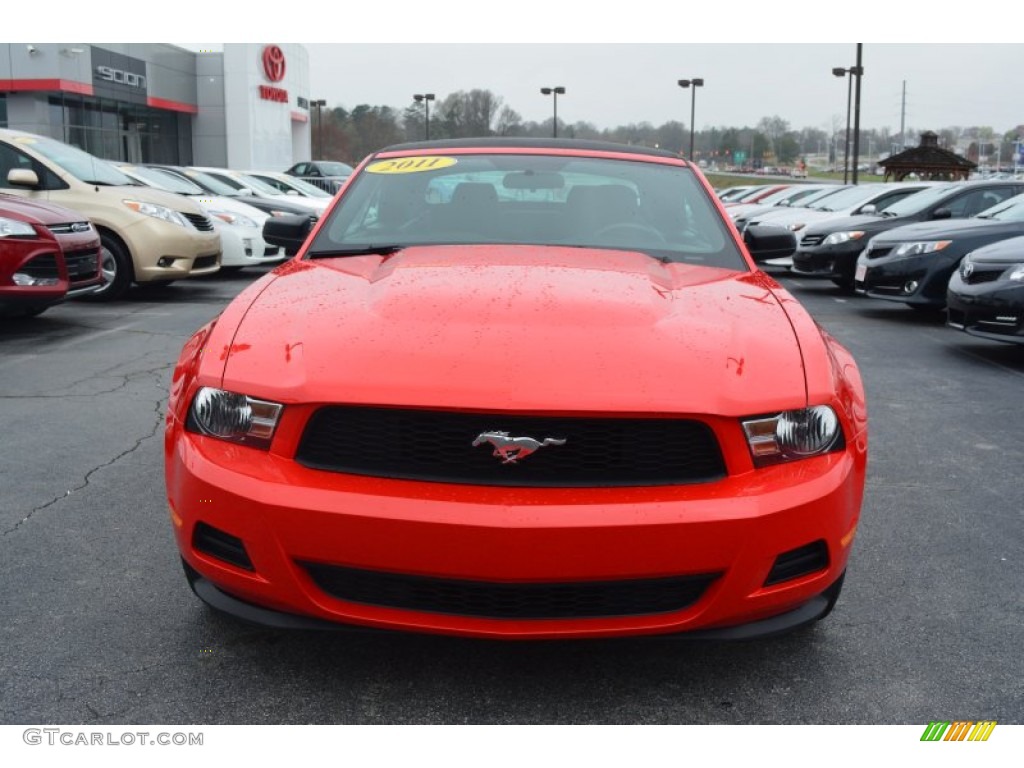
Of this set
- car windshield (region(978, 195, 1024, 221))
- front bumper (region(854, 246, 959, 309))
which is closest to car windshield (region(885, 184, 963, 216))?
car windshield (region(978, 195, 1024, 221))

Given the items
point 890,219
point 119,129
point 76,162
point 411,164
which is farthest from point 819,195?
point 119,129

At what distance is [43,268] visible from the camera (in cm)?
770

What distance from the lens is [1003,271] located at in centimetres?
736

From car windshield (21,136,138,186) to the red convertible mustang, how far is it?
28.3 feet

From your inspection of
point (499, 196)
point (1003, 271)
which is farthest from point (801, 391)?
point (1003, 271)

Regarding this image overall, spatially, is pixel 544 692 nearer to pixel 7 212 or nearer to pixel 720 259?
pixel 720 259

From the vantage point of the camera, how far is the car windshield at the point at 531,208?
3.64m

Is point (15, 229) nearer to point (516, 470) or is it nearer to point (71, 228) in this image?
point (71, 228)

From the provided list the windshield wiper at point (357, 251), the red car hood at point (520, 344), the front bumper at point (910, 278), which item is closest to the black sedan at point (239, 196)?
the front bumper at point (910, 278)

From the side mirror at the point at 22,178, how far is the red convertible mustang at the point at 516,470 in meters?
7.53

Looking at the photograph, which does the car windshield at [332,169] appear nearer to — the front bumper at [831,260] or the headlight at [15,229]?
the front bumper at [831,260]

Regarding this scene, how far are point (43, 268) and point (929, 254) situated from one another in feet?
25.6

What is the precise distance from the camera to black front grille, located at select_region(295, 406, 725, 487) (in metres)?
2.29

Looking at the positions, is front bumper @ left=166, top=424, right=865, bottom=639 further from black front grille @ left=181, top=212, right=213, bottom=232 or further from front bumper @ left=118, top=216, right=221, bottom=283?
black front grille @ left=181, top=212, right=213, bottom=232
